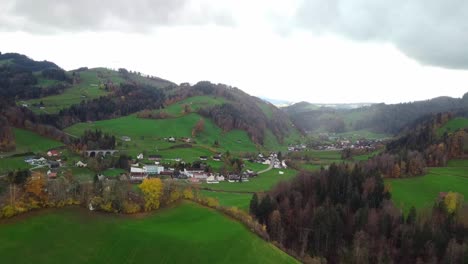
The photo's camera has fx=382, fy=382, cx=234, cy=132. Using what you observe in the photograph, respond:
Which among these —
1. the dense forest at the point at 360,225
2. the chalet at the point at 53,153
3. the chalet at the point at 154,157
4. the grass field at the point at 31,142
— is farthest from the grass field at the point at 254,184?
the grass field at the point at 31,142

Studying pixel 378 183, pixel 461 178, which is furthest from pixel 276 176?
pixel 461 178

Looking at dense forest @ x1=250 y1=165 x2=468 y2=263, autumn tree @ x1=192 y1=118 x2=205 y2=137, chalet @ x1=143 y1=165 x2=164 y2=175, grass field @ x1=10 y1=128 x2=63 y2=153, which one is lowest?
dense forest @ x1=250 y1=165 x2=468 y2=263

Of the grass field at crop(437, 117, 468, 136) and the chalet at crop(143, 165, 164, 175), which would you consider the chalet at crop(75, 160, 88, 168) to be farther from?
the grass field at crop(437, 117, 468, 136)

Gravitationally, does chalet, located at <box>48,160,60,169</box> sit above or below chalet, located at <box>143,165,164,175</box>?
above

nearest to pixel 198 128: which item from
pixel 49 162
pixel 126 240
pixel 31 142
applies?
pixel 31 142

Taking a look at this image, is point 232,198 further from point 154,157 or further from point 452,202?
point 154,157

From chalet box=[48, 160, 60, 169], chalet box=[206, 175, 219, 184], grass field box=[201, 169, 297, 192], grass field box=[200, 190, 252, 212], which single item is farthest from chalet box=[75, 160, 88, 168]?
grass field box=[200, 190, 252, 212]

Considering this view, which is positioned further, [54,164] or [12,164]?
[54,164]

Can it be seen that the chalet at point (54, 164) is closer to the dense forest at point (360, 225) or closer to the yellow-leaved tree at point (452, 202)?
the dense forest at point (360, 225)
